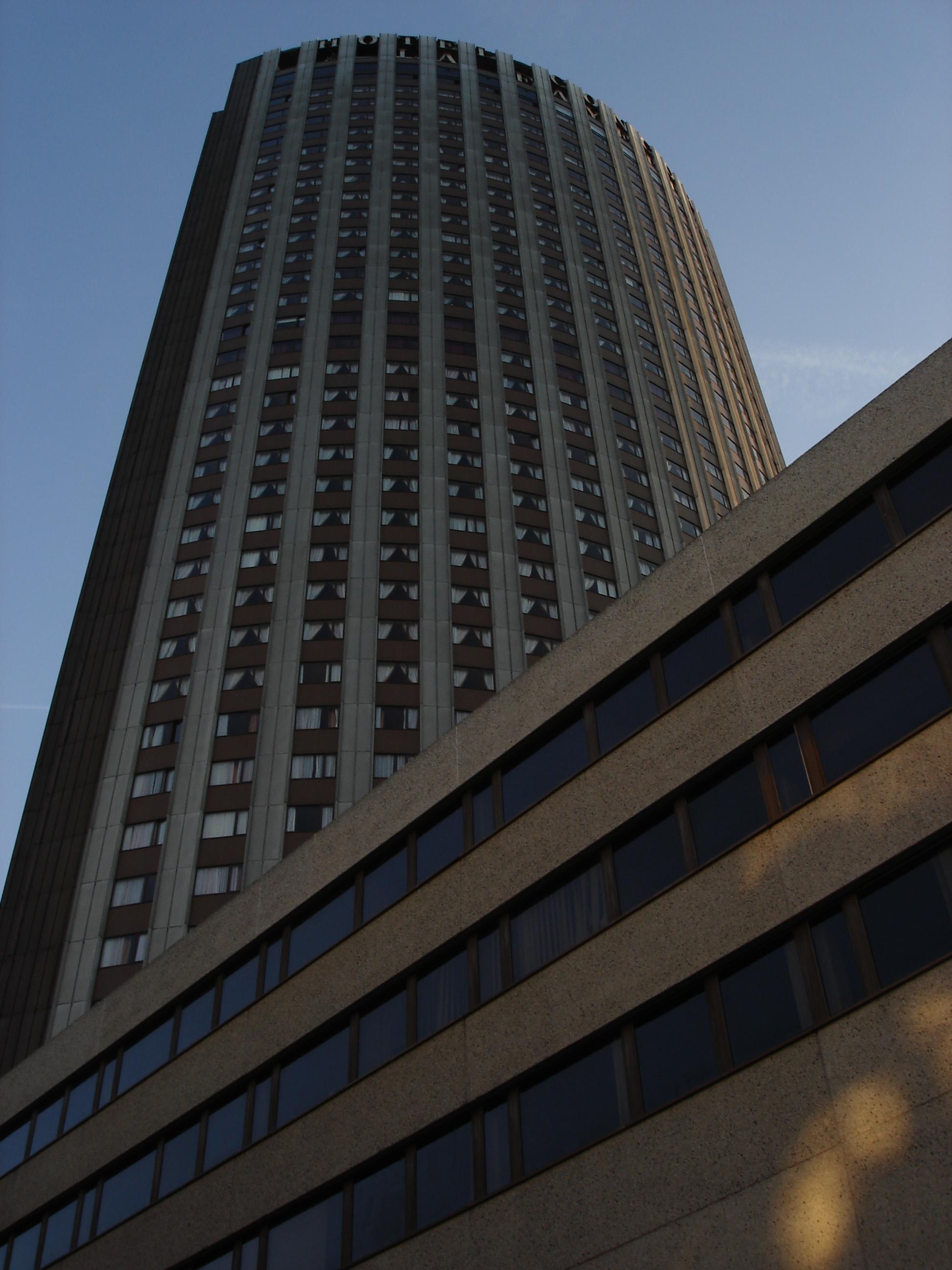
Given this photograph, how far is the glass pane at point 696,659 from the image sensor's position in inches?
766

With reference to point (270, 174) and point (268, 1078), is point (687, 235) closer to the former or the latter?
point (270, 174)

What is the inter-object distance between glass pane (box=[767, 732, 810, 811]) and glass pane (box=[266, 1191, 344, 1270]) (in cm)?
1007

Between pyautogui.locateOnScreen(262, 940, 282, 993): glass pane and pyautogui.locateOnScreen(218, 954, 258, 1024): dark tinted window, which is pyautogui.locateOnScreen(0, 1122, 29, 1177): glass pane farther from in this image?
pyautogui.locateOnScreen(262, 940, 282, 993): glass pane

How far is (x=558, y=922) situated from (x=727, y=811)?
340cm

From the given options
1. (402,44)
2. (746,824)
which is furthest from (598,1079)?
(402,44)

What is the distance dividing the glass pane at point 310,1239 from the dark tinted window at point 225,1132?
2119 mm

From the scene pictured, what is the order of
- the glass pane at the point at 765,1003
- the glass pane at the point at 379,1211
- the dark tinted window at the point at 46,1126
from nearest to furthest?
1. the glass pane at the point at 765,1003
2. the glass pane at the point at 379,1211
3. the dark tinted window at the point at 46,1126

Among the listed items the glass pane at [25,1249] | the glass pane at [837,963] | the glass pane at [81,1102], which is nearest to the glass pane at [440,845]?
the glass pane at [837,963]

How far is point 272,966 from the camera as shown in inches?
952

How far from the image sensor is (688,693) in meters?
19.4

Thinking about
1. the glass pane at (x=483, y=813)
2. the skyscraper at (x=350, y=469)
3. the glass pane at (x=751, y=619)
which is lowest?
the glass pane at (x=483, y=813)

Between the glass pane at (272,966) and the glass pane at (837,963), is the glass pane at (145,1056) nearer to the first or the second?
Result: the glass pane at (272,966)

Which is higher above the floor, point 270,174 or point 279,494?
point 270,174

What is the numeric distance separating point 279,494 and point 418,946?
42.0 meters
